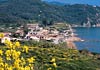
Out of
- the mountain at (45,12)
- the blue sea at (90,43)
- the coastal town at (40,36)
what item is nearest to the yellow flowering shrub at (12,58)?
the coastal town at (40,36)

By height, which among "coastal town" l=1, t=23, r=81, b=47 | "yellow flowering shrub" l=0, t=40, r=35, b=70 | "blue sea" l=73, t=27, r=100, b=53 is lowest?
"blue sea" l=73, t=27, r=100, b=53

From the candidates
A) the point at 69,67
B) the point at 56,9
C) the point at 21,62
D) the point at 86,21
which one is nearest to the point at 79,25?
the point at 86,21

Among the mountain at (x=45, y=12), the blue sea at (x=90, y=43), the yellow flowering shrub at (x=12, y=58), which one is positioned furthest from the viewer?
the mountain at (x=45, y=12)

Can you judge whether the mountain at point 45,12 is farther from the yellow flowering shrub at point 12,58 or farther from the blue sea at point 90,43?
the yellow flowering shrub at point 12,58

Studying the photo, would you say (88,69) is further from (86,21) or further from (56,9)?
(56,9)

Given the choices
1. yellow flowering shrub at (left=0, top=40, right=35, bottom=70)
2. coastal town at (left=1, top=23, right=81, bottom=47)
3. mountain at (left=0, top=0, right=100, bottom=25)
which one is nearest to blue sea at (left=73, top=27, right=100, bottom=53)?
coastal town at (left=1, top=23, right=81, bottom=47)

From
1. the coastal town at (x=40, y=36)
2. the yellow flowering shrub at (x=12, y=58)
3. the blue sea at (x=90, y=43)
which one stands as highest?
the yellow flowering shrub at (x=12, y=58)

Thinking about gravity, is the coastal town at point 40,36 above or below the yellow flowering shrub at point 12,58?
below

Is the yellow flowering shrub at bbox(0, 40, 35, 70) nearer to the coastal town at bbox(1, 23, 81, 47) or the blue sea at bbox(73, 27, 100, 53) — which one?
the coastal town at bbox(1, 23, 81, 47)

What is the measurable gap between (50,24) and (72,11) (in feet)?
210

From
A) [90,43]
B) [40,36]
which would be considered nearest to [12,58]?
[40,36]

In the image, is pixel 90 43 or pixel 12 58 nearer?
pixel 12 58

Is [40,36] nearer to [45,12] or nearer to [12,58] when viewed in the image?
[12,58]

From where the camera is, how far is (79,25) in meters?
168
